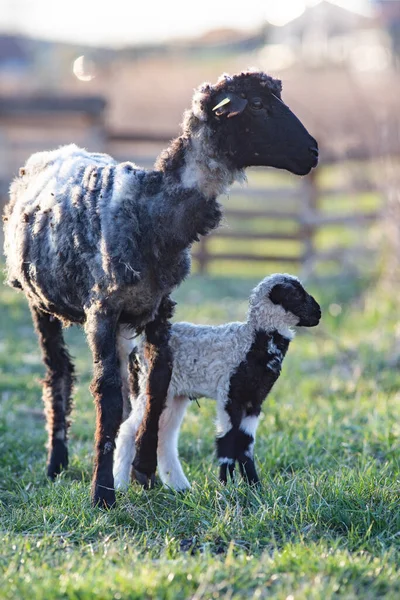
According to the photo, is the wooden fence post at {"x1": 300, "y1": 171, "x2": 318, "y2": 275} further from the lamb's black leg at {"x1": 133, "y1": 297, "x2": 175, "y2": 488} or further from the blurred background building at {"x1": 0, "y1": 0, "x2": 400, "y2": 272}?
the lamb's black leg at {"x1": 133, "y1": 297, "x2": 175, "y2": 488}

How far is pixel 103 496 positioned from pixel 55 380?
50.9 inches

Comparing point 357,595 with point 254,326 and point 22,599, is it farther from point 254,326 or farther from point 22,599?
point 254,326

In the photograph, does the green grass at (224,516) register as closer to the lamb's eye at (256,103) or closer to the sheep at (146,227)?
the sheep at (146,227)


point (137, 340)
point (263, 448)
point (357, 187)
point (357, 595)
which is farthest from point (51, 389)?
point (357, 187)

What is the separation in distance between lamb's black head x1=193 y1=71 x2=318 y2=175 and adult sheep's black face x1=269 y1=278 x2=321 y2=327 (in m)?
0.79

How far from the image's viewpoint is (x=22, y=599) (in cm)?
362

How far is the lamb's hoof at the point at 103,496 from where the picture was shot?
194 inches

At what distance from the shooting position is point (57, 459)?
19.3 ft

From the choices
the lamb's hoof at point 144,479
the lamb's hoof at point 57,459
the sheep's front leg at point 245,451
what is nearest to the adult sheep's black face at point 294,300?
the sheep's front leg at point 245,451

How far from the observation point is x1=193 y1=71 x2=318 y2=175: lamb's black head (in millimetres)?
4934

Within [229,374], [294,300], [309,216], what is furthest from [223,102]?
[309,216]

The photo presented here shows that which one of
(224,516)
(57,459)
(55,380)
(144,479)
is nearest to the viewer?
(224,516)

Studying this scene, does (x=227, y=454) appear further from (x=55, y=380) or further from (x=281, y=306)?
(x=55, y=380)

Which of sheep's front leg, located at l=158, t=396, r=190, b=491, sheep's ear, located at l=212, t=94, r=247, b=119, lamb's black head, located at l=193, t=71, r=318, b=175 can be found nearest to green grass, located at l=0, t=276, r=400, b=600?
sheep's front leg, located at l=158, t=396, r=190, b=491
